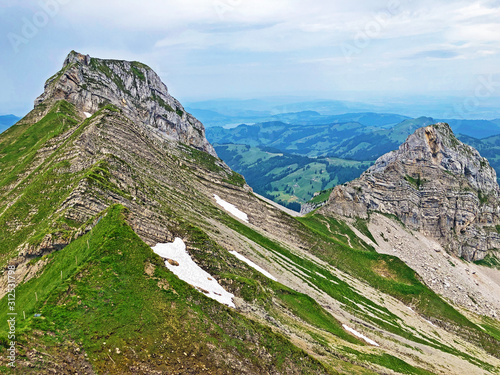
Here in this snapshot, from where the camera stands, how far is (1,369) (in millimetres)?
22859

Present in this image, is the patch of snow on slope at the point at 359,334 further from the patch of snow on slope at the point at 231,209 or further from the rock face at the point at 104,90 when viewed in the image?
the rock face at the point at 104,90

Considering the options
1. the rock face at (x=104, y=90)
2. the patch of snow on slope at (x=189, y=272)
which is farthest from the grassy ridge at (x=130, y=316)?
the rock face at (x=104, y=90)

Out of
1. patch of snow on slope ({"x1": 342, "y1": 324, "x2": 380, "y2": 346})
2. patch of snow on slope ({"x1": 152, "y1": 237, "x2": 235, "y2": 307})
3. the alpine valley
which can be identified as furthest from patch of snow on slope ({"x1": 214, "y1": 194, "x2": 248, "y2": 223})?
patch of snow on slope ({"x1": 152, "y1": 237, "x2": 235, "y2": 307})

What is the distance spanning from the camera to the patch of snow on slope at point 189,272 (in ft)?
149

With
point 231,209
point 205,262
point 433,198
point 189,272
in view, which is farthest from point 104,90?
point 433,198

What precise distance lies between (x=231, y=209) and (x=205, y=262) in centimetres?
6879

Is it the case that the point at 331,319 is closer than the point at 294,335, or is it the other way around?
the point at 294,335

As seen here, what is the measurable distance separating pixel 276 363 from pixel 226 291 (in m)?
16.5

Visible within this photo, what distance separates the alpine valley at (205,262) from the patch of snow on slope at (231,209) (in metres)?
0.78

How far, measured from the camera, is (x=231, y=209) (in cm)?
12219

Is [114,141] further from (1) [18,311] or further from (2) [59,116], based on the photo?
(1) [18,311]

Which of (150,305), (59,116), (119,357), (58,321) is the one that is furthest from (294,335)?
(59,116)

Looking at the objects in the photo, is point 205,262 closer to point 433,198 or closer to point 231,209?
point 231,209

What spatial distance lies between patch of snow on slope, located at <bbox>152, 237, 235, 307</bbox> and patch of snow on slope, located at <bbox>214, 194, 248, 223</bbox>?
6530 cm
